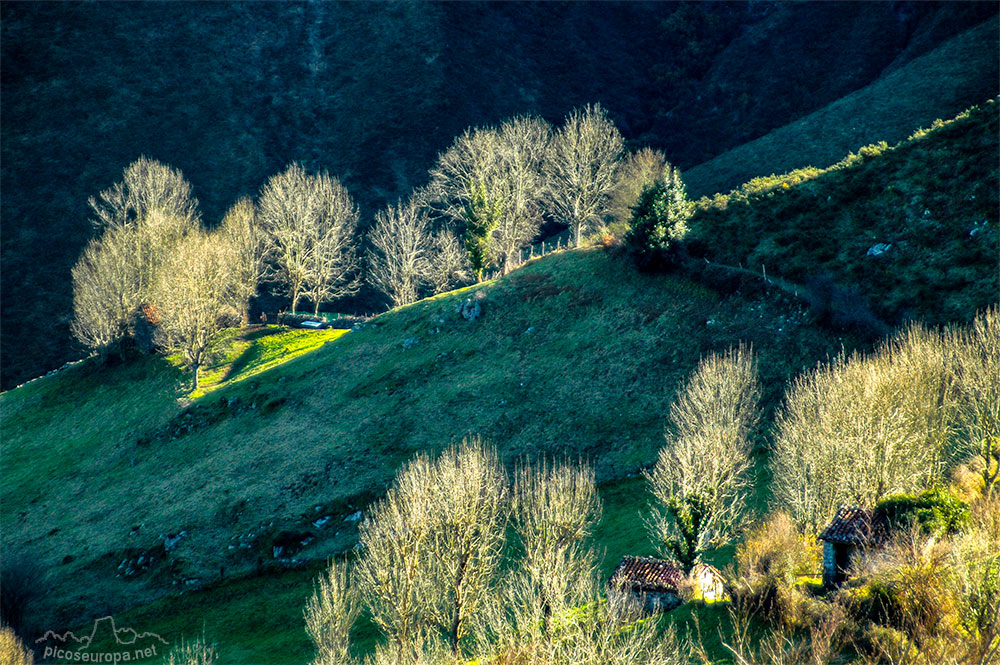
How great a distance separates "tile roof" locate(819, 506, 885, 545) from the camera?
2862cm

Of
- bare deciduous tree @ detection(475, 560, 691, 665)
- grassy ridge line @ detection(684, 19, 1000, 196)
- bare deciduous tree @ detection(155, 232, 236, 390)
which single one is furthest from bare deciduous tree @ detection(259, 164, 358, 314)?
bare deciduous tree @ detection(475, 560, 691, 665)

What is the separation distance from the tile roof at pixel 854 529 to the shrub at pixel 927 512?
514 millimetres

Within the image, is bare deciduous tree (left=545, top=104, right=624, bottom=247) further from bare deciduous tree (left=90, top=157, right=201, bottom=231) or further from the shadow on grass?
bare deciduous tree (left=90, top=157, right=201, bottom=231)

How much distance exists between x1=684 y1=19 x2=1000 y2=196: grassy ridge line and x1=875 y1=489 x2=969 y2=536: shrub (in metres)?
79.8

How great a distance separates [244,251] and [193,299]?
57.2ft

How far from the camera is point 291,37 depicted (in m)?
159

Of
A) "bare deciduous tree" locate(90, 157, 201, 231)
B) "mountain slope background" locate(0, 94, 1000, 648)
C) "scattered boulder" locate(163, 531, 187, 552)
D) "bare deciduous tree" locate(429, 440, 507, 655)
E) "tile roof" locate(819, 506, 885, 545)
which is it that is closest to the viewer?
"tile roof" locate(819, 506, 885, 545)

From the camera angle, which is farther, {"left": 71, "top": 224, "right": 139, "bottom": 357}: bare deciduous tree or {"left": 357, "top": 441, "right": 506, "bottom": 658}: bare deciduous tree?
{"left": 71, "top": 224, "right": 139, "bottom": 357}: bare deciduous tree

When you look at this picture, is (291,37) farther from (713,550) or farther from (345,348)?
(713,550)

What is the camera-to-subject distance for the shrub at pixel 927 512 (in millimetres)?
27406

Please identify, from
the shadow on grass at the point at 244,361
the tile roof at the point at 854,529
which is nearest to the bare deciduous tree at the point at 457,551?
the tile roof at the point at 854,529

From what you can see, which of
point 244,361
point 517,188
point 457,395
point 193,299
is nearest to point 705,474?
point 457,395

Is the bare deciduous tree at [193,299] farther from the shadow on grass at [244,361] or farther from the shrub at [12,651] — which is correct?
the shrub at [12,651]

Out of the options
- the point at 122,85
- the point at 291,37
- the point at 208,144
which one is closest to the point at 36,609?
the point at 208,144
